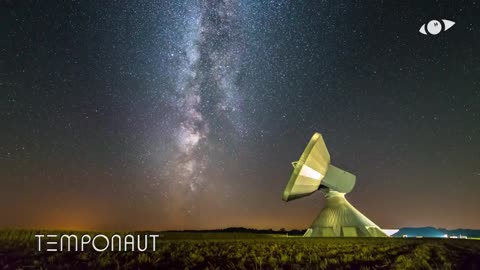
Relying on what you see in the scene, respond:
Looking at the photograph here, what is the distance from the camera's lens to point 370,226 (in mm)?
37594

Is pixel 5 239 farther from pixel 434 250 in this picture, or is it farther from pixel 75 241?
pixel 434 250

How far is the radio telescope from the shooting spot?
34.3 metres

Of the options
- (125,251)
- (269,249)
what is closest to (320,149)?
(269,249)

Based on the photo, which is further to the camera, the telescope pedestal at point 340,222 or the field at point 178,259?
the telescope pedestal at point 340,222

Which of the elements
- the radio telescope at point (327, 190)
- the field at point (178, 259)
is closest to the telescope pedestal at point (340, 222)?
the radio telescope at point (327, 190)

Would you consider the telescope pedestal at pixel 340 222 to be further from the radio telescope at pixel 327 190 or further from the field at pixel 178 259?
the field at pixel 178 259

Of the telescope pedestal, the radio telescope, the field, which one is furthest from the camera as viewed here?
the telescope pedestal

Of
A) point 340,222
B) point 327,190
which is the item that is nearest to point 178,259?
point 340,222

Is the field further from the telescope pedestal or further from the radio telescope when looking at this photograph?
the telescope pedestal

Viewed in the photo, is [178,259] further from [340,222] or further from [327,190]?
[327,190]

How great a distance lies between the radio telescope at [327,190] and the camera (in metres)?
34.3

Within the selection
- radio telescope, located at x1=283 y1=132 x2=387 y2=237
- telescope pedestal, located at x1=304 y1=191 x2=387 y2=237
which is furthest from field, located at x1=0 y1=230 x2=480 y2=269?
telescope pedestal, located at x1=304 y1=191 x2=387 y2=237

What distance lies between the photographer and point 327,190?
39.2 meters

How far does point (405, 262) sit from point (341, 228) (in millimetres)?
25948
